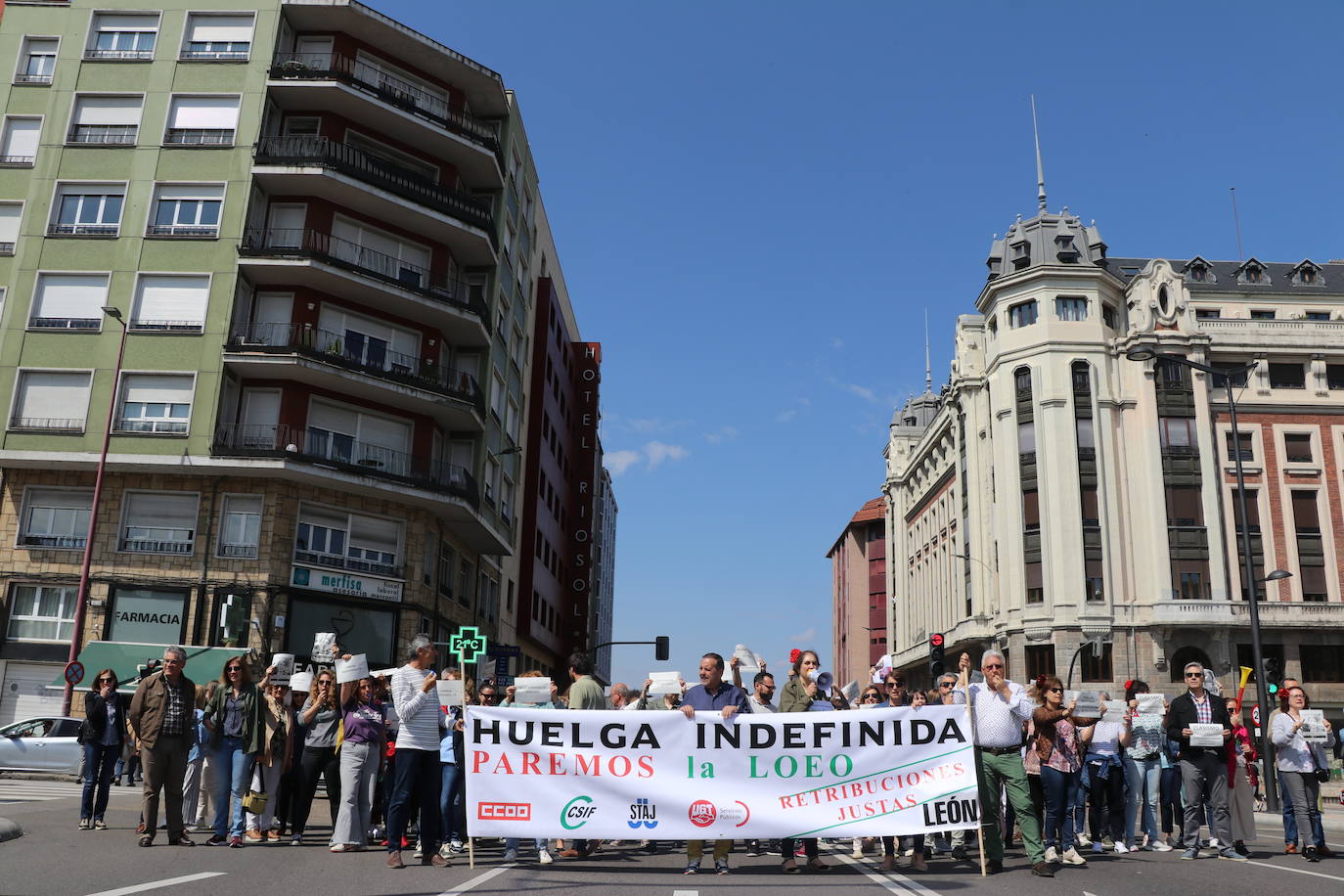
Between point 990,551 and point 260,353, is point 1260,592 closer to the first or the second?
point 990,551

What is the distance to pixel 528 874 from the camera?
31.8 feet

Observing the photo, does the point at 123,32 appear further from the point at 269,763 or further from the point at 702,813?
the point at 702,813

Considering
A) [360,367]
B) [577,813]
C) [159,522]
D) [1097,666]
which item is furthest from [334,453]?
[1097,666]

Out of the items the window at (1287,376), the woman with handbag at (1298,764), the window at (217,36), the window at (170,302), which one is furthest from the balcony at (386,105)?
the window at (1287,376)

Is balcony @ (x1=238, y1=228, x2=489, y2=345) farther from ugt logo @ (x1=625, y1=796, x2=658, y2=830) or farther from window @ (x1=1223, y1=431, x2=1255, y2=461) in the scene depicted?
window @ (x1=1223, y1=431, x2=1255, y2=461)

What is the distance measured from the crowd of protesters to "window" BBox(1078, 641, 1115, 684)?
39.9 m

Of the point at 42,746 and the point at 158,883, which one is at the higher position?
the point at 42,746

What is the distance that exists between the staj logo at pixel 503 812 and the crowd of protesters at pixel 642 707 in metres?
0.57

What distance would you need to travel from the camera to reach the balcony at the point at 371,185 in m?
31.7

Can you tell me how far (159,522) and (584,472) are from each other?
120ft

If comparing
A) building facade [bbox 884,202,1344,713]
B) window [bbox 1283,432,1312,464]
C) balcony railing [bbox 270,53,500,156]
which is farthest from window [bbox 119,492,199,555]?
window [bbox 1283,432,1312,464]

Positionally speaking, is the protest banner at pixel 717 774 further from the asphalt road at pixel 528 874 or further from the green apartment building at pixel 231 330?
the green apartment building at pixel 231 330

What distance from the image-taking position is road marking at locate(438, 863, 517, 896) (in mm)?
8340

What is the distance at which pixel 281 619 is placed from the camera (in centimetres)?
2906
